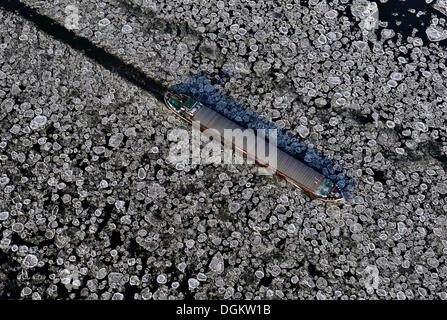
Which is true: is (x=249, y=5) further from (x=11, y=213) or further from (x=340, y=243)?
(x=11, y=213)

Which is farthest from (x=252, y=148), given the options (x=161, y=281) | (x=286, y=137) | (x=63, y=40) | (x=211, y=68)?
(x=63, y=40)

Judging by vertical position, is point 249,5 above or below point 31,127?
above

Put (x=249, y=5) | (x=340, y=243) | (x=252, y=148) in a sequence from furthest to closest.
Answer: (x=249, y=5) → (x=252, y=148) → (x=340, y=243)

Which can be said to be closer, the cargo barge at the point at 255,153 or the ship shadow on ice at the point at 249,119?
the cargo barge at the point at 255,153

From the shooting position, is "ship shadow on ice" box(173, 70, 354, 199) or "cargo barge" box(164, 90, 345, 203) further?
"ship shadow on ice" box(173, 70, 354, 199)

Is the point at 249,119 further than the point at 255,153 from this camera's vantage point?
Yes

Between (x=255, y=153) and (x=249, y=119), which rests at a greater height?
(x=249, y=119)
